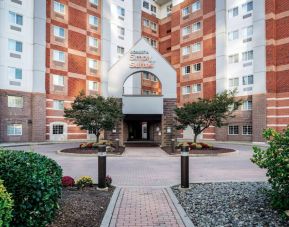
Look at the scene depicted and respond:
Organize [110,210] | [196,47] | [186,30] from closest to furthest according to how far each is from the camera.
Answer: [110,210] → [196,47] → [186,30]

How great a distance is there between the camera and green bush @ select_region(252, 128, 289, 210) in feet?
17.9

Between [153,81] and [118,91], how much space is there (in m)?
25.8

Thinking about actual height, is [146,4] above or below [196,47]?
above

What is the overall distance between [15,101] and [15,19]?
9.54m

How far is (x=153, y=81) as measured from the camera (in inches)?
2069

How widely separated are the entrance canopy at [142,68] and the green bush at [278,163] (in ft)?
70.4

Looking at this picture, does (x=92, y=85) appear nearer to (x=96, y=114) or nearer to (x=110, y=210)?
(x=96, y=114)

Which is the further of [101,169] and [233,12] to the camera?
[233,12]

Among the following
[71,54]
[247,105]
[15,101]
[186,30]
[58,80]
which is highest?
[186,30]

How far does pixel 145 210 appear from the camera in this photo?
6457 millimetres

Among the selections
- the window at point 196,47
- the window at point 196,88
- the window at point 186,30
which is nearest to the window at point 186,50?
the window at point 196,47

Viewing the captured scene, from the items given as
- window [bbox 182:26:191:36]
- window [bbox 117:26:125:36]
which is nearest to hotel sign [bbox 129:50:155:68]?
window [bbox 117:26:125:36]

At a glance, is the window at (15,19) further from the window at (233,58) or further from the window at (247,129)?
the window at (247,129)

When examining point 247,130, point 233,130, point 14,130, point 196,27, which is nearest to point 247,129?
point 247,130
